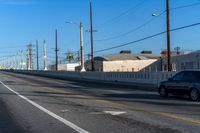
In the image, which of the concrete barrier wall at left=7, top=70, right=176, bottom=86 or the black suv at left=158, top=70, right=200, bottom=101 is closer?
the black suv at left=158, top=70, right=200, bottom=101

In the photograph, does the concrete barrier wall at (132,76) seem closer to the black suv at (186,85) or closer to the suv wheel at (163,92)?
the suv wheel at (163,92)

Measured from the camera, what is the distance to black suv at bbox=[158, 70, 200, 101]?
21641mm

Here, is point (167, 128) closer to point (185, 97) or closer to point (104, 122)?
point (104, 122)

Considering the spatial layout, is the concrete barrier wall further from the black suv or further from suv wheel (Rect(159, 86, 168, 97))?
the black suv

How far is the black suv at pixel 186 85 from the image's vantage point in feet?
71.0

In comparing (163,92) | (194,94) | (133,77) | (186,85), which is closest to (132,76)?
(133,77)

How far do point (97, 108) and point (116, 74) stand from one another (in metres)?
32.5

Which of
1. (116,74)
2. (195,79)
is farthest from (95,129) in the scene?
(116,74)

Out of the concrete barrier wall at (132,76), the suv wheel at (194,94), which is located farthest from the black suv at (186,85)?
the concrete barrier wall at (132,76)

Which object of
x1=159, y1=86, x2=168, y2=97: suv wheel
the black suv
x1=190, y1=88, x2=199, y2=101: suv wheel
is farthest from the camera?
x1=159, y1=86, x2=168, y2=97: suv wheel

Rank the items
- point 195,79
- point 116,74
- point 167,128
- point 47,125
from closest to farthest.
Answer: point 167,128 < point 47,125 < point 195,79 < point 116,74

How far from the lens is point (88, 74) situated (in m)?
61.7

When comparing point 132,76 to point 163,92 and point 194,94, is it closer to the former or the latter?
point 163,92

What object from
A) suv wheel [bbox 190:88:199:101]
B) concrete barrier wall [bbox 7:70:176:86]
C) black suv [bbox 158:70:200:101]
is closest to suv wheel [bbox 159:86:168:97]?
black suv [bbox 158:70:200:101]
